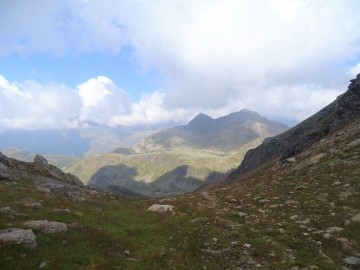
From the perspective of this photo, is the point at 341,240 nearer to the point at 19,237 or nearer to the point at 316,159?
the point at 19,237

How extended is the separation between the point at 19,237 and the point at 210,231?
9937 millimetres

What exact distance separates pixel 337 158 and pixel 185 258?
78.8 ft

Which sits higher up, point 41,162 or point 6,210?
point 41,162

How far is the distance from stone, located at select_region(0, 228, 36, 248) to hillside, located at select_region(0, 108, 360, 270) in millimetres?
86

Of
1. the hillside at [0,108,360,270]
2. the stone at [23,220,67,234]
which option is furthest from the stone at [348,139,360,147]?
the stone at [23,220,67,234]

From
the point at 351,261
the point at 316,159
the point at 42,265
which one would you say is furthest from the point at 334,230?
the point at 316,159

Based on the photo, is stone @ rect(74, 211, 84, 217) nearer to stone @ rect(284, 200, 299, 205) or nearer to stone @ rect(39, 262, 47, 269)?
stone @ rect(39, 262, 47, 269)

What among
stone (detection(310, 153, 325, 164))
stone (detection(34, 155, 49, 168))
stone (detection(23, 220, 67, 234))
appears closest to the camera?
stone (detection(23, 220, 67, 234))

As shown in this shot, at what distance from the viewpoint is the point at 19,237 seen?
15508 millimetres

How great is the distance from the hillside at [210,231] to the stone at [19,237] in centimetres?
9

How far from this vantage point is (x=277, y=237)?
61.6 ft

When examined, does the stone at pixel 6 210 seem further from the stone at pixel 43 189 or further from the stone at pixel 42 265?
the stone at pixel 43 189

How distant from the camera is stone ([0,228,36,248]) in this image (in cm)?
1509

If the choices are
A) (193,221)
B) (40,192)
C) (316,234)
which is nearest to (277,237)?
(316,234)
